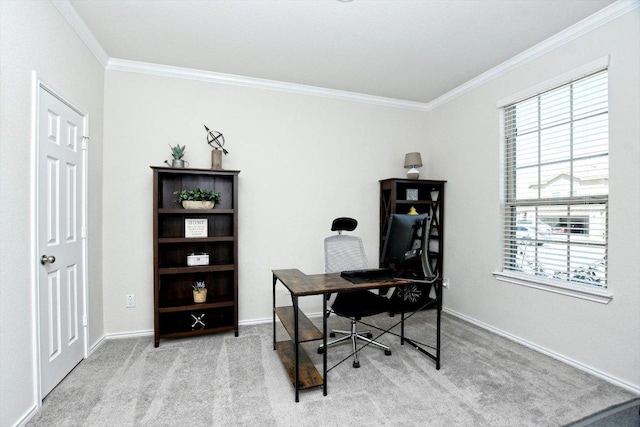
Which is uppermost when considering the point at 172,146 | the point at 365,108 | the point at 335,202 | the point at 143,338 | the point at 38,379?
the point at 365,108

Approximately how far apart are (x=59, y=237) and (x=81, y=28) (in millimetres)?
1740

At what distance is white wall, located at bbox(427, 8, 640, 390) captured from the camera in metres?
2.27

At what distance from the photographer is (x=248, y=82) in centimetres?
360

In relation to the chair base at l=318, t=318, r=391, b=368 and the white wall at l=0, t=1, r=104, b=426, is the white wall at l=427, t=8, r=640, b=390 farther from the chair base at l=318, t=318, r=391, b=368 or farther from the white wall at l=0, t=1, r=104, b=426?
the white wall at l=0, t=1, r=104, b=426

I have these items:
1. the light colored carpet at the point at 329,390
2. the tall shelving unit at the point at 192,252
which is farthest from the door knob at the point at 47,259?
the light colored carpet at the point at 329,390

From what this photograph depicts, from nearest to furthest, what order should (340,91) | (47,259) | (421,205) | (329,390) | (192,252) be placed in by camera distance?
(47,259)
(329,390)
(192,252)
(340,91)
(421,205)

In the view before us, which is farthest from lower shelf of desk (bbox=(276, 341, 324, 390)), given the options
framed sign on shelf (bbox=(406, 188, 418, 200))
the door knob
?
framed sign on shelf (bbox=(406, 188, 418, 200))

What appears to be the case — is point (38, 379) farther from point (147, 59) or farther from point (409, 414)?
point (147, 59)

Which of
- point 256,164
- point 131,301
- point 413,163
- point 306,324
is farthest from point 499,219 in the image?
point 131,301

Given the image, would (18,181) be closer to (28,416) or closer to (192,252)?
(28,416)

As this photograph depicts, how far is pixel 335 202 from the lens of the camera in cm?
399

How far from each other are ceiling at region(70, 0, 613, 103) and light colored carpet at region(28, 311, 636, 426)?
284cm

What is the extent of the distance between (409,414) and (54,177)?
2.96 meters

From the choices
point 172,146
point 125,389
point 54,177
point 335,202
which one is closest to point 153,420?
point 125,389
